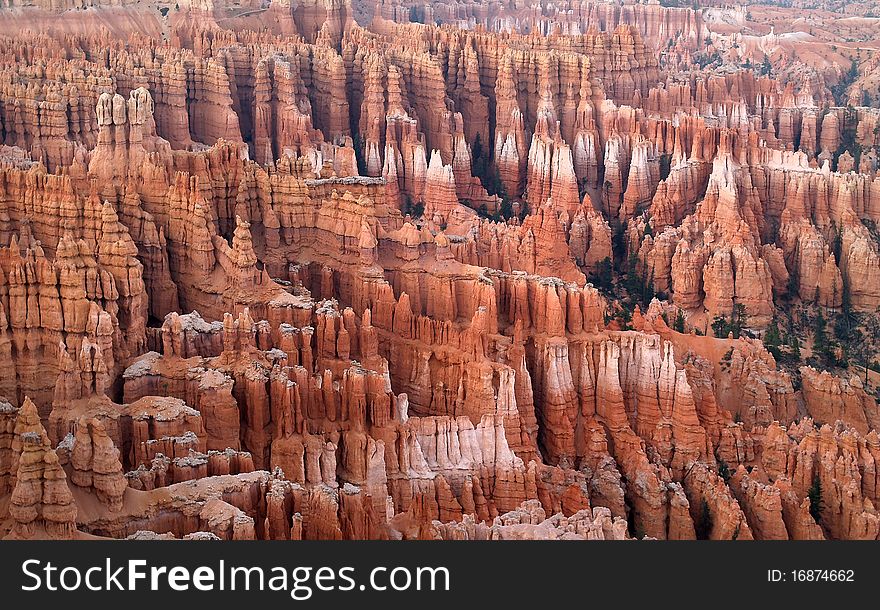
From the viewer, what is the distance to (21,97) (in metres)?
67.1

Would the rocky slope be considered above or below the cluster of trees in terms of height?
above

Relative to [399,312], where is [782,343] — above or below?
below

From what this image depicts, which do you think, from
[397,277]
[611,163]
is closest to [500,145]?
[611,163]

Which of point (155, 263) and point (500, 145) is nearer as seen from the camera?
point (155, 263)

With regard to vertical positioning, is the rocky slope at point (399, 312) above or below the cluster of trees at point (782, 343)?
above

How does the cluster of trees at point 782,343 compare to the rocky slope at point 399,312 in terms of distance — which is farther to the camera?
the cluster of trees at point 782,343

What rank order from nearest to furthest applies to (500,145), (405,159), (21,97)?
(21,97) → (405,159) → (500,145)

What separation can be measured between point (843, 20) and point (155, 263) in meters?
110

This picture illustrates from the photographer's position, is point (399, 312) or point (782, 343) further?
point (782, 343)

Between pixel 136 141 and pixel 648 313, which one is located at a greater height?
pixel 136 141

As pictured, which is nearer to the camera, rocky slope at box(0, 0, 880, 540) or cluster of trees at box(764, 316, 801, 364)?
rocky slope at box(0, 0, 880, 540)

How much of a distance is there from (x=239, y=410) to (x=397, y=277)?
10.3m
